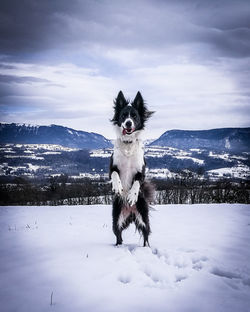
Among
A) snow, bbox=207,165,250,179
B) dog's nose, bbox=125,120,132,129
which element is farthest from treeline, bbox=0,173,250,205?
dog's nose, bbox=125,120,132,129

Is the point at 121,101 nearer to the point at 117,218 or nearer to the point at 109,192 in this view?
the point at 117,218


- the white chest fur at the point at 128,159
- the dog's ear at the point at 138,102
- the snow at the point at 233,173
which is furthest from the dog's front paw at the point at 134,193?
the snow at the point at 233,173

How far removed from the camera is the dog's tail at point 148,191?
5.25 metres

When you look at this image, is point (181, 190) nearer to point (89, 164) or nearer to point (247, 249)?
point (247, 249)

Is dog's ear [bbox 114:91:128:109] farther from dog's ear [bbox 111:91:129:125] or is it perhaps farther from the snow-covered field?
the snow-covered field

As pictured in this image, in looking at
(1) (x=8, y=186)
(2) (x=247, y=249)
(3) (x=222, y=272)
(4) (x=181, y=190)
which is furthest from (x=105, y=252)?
(1) (x=8, y=186)

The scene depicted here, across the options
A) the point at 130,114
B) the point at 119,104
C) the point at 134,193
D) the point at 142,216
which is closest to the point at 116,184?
the point at 134,193

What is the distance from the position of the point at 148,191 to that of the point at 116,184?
0.85m

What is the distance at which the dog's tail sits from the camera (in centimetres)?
525

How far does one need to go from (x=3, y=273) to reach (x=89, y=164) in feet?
537

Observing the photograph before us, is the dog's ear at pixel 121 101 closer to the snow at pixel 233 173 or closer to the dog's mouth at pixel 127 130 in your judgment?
the dog's mouth at pixel 127 130

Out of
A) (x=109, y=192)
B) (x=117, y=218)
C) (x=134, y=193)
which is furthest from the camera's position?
(x=109, y=192)

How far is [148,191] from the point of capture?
5297mm

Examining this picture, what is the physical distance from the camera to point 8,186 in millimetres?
49031
